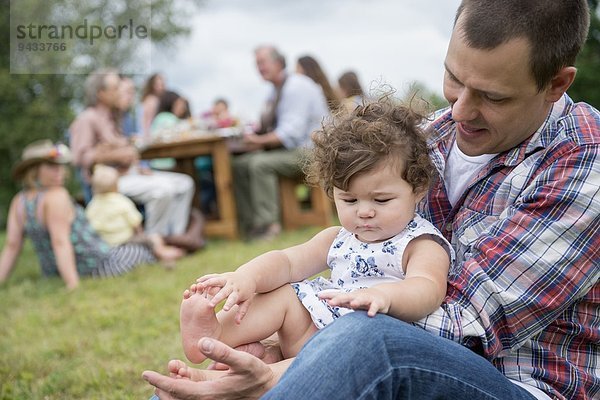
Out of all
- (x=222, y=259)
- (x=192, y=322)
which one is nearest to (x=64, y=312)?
(x=222, y=259)

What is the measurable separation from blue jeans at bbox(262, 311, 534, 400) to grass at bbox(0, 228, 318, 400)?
56.0 inches

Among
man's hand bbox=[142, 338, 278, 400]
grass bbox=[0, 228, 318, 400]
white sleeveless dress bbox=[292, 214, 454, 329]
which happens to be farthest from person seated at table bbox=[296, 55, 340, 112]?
man's hand bbox=[142, 338, 278, 400]

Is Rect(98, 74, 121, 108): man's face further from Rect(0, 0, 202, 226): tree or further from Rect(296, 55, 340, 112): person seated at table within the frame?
Rect(0, 0, 202, 226): tree

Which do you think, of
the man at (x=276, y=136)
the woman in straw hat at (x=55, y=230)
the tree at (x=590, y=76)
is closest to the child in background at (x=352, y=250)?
the woman in straw hat at (x=55, y=230)

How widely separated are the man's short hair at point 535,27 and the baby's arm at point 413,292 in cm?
44

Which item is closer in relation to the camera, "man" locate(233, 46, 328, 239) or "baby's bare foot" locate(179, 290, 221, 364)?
"baby's bare foot" locate(179, 290, 221, 364)

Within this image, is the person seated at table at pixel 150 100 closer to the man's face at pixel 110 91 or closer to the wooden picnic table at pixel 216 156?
the wooden picnic table at pixel 216 156

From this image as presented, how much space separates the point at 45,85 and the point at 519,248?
55.6ft

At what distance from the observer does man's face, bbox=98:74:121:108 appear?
5.98m

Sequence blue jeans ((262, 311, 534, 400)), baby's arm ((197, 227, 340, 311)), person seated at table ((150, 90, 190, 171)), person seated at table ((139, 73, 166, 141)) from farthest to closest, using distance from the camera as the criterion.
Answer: person seated at table ((139, 73, 166, 141)), person seated at table ((150, 90, 190, 171)), baby's arm ((197, 227, 340, 311)), blue jeans ((262, 311, 534, 400))

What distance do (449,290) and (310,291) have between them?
1.10ft

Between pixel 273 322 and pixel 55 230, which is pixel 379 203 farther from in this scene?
pixel 55 230

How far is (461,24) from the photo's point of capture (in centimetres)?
152

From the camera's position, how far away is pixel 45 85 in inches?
659
